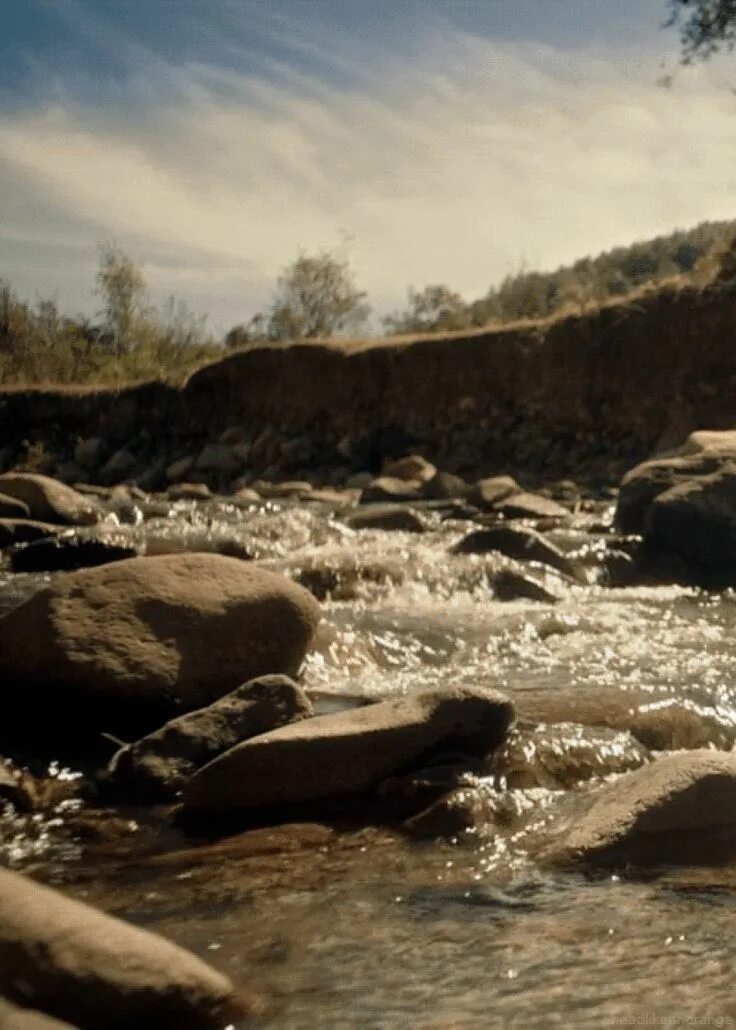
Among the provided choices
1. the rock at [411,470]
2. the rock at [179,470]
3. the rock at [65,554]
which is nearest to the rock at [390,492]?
the rock at [411,470]

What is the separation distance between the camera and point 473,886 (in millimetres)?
3299

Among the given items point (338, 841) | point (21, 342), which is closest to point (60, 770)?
point (338, 841)

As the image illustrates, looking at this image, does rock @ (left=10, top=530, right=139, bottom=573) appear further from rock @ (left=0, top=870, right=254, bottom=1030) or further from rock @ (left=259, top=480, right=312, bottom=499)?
rock @ (left=259, top=480, right=312, bottom=499)

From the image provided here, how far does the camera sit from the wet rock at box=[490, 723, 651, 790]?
4.24 meters

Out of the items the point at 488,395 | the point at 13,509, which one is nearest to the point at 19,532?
the point at 13,509

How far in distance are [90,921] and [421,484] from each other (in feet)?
38.1

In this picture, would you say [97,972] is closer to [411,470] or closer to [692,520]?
[692,520]

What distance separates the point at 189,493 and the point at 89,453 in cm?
445

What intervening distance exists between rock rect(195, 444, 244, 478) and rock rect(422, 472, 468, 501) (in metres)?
4.77

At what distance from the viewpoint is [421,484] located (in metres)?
14.0

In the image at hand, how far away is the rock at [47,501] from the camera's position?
459 inches

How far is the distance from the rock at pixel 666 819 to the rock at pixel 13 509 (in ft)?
27.5

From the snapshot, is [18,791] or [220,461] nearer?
[18,791]

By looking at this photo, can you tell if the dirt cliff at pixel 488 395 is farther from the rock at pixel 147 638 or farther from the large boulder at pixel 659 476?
the rock at pixel 147 638
